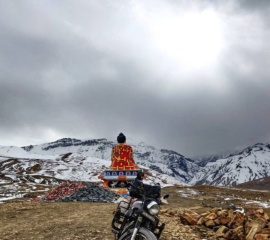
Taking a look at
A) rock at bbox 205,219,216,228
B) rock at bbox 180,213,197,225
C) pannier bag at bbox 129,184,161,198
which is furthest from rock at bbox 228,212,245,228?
pannier bag at bbox 129,184,161,198

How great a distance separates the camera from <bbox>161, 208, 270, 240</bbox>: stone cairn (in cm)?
966

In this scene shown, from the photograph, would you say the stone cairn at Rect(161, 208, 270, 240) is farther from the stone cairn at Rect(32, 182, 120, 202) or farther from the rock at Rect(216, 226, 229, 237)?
the stone cairn at Rect(32, 182, 120, 202)

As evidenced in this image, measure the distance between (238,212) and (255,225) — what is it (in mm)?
1239

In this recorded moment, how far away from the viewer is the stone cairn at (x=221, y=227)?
9.66 meters

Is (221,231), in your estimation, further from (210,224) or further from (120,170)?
(120,170)

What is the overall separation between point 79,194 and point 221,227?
21.5m

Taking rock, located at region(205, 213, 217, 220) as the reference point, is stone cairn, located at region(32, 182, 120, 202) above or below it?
above

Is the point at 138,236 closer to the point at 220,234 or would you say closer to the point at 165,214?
the point at 220,234

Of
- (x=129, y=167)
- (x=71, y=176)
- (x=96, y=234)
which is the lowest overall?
(x=96, y=234)

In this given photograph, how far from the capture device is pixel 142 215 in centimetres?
698

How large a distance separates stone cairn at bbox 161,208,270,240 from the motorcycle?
3.62 metres

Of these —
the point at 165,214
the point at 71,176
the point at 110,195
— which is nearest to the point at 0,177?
the point at 71,176

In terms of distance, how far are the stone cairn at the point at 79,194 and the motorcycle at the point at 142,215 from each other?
22.2 metres

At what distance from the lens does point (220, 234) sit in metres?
10.1
